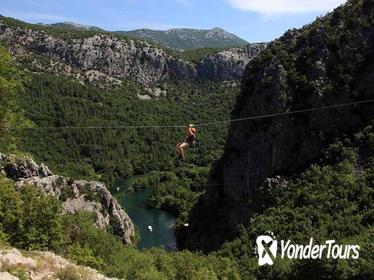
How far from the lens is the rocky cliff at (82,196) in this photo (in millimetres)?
74562

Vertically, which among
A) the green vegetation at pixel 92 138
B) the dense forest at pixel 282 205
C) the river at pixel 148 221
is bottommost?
the river at pixel 148 221

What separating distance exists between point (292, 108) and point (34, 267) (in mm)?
52761

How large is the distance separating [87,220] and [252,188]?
29.7m

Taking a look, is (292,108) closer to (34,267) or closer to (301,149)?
(301,149)

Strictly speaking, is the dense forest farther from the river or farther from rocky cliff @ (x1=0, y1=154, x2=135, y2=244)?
rocky cliff @ (x1=0, y1=154, x2=135, y2=244)

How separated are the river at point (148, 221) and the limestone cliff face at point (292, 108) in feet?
67.8

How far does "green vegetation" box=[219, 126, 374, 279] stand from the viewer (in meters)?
39.6

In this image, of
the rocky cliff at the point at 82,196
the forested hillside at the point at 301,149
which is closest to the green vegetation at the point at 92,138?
the rocky cliff at the point at 82,196

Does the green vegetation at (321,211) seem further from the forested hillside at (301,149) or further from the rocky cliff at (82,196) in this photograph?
the rocky cliff at (82,196)

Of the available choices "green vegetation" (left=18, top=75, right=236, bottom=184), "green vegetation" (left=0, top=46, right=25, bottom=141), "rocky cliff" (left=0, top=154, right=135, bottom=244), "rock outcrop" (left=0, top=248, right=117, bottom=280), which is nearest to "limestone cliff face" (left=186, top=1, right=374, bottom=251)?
"rocky cliff" (left=0, top=154, right=135, bottom=244)

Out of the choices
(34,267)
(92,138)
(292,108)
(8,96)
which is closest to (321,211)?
(292,108)

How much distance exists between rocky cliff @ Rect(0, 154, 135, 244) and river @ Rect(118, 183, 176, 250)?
438 cm

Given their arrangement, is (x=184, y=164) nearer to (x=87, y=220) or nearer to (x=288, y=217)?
(x=288, y=217)

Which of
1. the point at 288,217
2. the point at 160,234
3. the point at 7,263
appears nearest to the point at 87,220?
the point at 288,217
